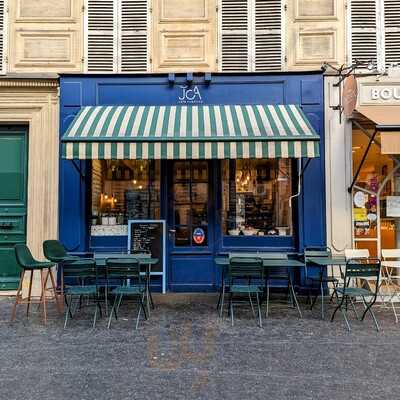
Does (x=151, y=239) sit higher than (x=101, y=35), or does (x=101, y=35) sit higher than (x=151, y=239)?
(x=101, y=35)

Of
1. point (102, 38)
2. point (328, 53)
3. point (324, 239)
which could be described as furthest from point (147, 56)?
point (324, 239)

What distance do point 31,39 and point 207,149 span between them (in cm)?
407

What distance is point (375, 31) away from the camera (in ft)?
25.8

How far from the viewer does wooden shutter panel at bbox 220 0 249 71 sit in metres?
7.93

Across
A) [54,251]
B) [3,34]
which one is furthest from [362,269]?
[3,34]

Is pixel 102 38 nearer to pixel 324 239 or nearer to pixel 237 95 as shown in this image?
pixel 237 95

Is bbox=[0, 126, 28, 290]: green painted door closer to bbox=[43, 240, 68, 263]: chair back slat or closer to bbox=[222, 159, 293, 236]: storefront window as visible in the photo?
bbox=[43, 240, 68, 263]: chair back slat

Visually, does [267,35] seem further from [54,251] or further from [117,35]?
[54,251]

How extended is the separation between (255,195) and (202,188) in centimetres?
96

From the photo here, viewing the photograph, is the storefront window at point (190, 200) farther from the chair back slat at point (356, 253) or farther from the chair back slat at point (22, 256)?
the chair back slat at point (22, 256)

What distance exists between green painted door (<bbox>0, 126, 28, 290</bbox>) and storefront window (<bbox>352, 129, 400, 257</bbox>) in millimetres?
5865

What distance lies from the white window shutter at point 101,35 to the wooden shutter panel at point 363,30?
4.27 meters

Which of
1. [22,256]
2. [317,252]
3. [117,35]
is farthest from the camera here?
[117,35]

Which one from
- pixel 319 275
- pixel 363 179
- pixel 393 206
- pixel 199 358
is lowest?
pixel 199 358
